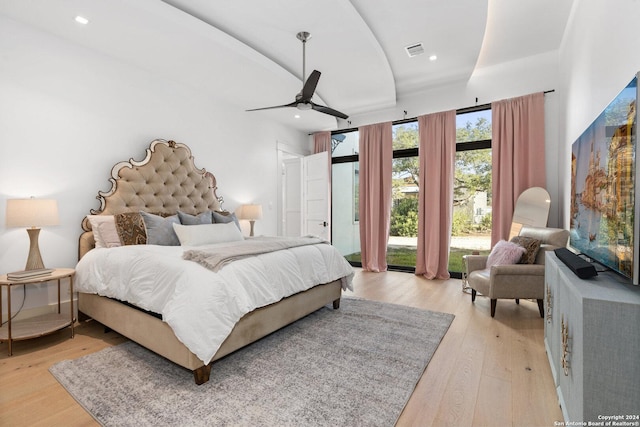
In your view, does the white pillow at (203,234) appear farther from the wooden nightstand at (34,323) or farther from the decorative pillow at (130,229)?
the wooden nightstand at (34,323)

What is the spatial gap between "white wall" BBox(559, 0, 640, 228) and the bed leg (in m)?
2.89

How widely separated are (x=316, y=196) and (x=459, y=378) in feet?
12.7

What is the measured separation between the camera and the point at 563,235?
3100mm

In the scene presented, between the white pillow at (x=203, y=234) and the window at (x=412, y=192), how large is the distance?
302 cm

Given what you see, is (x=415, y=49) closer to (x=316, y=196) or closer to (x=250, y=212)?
(x=316, y=196)

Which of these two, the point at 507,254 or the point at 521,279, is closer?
the point at 521,279

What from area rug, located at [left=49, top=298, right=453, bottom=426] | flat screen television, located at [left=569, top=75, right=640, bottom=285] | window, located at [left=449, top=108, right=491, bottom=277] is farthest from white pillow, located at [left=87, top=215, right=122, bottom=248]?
window, located at [left=449, top=108, right=491, bottom=277]

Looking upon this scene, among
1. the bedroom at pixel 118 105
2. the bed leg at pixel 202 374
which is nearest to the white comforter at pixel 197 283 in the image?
the bed leg at pixel 202 374

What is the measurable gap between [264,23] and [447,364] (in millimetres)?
3314

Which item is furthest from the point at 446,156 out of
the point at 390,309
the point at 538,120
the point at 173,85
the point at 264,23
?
the point at 173,85

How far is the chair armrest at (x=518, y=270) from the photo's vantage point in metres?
2.94

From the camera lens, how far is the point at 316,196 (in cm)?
546

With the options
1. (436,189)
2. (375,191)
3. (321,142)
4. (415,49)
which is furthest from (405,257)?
(415,49)

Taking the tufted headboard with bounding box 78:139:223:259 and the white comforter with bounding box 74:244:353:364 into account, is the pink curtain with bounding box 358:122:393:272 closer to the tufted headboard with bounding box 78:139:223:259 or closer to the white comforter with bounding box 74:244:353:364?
the white comforter with bounding box 74:244:353:364
